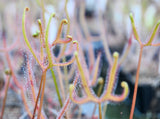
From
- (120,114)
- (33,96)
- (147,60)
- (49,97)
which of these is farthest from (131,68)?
(33,96)

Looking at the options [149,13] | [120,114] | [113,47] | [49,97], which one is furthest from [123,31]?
[120,114]

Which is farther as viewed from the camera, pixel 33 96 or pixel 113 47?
pixel 113 47

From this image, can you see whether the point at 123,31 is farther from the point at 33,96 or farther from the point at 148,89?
the point at 33,96

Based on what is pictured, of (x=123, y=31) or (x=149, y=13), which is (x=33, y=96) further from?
(x=123, y=31)

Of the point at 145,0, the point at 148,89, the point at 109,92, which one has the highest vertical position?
the point at 145,0

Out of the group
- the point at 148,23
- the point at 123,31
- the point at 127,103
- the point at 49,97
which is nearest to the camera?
the point at 127,103

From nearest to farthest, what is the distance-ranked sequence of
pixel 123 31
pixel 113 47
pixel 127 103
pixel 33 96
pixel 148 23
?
1. pixel 33 96
2. pixel 127 103
3. pixel 148 23
4. pixel 113 47
5. pixel 123 31

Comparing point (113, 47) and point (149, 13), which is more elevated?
point (149, 13)
